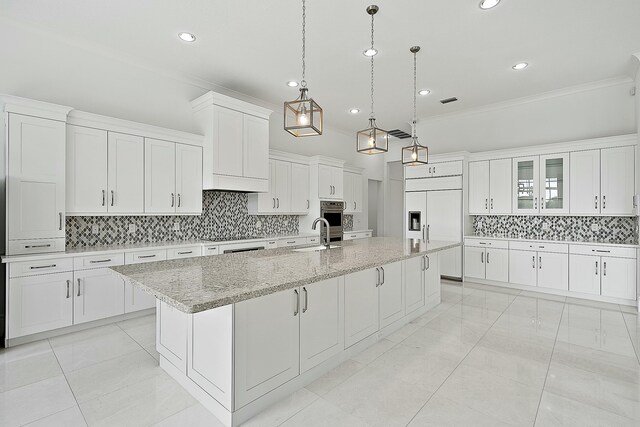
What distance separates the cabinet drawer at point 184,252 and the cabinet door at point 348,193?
12.1ft

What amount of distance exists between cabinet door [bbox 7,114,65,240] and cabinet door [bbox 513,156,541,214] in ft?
21.3

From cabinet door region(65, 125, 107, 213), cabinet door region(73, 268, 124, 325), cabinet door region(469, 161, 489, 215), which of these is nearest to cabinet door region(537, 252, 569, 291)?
cabinet door region(469, 161, 489, 215)

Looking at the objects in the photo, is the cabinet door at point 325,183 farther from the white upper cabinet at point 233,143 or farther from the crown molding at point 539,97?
the crown molding at point 539,97

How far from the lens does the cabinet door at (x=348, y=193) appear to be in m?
7.27

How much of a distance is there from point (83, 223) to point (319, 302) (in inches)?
126

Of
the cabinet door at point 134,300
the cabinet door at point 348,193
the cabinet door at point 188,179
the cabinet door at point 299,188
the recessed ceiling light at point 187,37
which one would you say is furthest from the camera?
the cabinet door at point 348,193

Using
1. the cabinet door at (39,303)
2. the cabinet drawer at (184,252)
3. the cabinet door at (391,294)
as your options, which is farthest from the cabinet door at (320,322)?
the cabinet door at (39,303)

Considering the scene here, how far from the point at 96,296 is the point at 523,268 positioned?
20.1 ft

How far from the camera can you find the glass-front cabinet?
16.7 feet

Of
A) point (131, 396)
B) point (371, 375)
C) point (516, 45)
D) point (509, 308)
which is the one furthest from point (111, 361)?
point (516, 45)

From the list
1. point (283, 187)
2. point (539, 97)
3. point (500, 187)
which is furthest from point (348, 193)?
point (539, 97)

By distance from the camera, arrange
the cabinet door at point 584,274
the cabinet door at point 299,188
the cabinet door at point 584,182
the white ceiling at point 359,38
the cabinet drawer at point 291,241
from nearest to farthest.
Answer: the white ceiling at point 359,38, the cabinet door at point 584,274, the cabinet door at point 584,182, the cabinet drawer at point 291,241, the cabinet door at point 299,188

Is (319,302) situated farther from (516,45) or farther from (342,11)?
(516,45)

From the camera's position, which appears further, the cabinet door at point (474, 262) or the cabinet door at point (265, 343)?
the cabinet door at point (474, 262)
